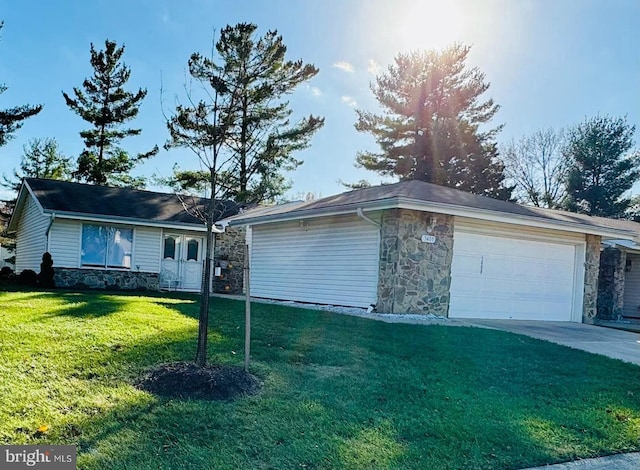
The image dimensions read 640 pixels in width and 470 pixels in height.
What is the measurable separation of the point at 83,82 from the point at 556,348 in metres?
26.9

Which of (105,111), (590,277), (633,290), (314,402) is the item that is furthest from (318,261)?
(105,111)

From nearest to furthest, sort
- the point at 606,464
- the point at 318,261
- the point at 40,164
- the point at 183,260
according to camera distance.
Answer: the point at 606,464, the point at 318,261, the point at 183,260, the point at 40,164

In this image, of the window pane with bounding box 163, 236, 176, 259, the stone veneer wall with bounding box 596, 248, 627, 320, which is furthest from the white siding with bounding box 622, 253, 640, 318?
the window pane with bounding box 163, 236, 176, 259

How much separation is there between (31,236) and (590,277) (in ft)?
59.1

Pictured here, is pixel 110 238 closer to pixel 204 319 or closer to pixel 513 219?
pixel 513 219

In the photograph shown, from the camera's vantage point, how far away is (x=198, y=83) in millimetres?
5504

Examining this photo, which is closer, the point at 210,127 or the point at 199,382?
the point at 199,382

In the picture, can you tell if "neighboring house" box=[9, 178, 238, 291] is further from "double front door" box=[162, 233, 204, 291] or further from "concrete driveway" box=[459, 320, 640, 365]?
"concrete driveway" box=[459, 320, 640, 365]

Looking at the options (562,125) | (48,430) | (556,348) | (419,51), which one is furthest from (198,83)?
(562,125)

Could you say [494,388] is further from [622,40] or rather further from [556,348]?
[622,40]

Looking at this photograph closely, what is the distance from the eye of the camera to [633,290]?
16562mm

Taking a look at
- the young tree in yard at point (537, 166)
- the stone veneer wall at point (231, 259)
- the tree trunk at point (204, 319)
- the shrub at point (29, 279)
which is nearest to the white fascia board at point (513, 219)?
the tree trunk at point (204, 319)

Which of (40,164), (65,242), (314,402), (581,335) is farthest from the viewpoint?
(40,164)

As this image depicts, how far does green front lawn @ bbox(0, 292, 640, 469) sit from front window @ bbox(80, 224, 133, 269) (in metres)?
9.02
